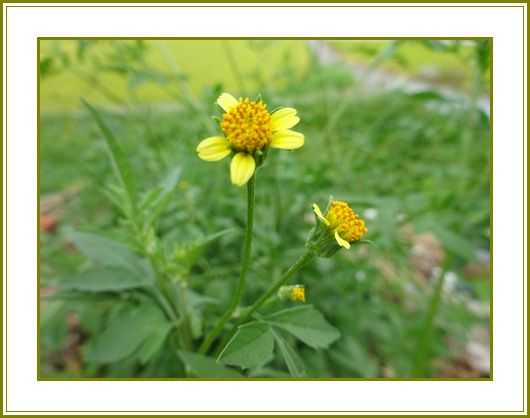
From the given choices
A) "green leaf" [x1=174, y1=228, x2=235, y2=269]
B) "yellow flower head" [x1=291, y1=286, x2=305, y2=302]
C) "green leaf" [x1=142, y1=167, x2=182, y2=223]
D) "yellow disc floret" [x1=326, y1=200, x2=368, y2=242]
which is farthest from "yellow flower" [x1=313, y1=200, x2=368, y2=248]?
"green leaf" [x1=142, y1=167, x2=182, y2=223]

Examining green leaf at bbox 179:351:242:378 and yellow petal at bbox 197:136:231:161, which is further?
green leaf at bbox 179:351:242:378

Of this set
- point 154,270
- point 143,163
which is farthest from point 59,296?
point 143,163

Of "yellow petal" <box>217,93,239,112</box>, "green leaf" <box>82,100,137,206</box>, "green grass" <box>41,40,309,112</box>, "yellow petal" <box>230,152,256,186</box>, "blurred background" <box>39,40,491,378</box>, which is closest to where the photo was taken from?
"yellow petal" <box>230,152,256,186</box>

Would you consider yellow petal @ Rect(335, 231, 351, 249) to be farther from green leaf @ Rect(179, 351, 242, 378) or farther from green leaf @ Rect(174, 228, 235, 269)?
green leaf @ Rect(179, 351, 242, 378)

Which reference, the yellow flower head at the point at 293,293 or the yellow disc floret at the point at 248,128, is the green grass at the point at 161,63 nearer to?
the yellow disc floret at the point at 248,128

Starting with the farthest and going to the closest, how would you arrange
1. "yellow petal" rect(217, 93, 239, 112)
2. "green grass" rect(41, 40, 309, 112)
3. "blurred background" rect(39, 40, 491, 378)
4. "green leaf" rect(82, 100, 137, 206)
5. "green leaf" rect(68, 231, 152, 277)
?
"green grass" rect(41, 40, 309, 112)
"blurred background" rect(39, 40, 491, 378)
"green leaf" rect(68, 231, 152, 277)
"green leaf" rect(82, 100, 137, 206)
"yellow petal" rect(217, 93, 239, 112)

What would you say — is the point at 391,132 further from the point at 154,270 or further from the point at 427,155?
the point at 154,270

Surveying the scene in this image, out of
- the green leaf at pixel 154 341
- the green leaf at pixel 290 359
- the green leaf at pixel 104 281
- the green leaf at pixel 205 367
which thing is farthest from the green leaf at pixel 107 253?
the green leaf at pixel 290 359

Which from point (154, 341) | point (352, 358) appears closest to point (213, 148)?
point (154, 341)

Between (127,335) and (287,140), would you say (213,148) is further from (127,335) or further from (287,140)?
(127,335)
